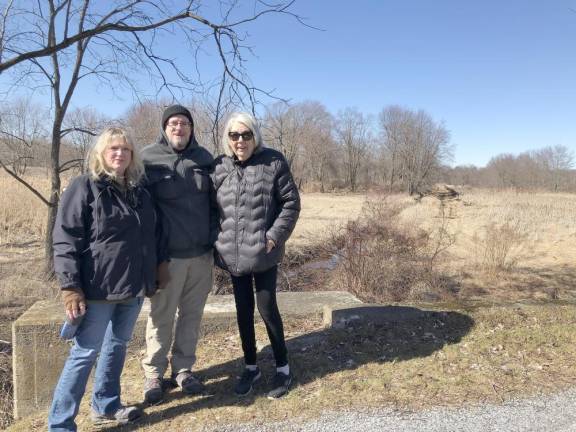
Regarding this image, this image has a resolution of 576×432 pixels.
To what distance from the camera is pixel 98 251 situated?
9.17 ft

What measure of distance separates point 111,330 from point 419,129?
61.6 m

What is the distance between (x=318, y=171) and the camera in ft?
203

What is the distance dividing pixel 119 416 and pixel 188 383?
1.71ft

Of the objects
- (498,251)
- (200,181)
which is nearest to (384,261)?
(498,251)

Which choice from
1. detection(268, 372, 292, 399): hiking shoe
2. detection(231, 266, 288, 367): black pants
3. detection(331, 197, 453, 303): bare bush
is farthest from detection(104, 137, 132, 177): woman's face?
detection(331, 197, 453, 303): bare bush

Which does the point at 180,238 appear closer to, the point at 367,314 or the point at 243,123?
the point at 243,123

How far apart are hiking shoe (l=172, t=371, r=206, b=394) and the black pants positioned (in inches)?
15.6

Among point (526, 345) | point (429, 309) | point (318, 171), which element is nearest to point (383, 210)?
point (429, 309)

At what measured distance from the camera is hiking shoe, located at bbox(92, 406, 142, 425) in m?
3.08

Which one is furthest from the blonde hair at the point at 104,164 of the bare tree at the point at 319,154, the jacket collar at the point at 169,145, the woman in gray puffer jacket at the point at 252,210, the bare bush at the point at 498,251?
the bare tree at the point at 319,154

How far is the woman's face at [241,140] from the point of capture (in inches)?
126

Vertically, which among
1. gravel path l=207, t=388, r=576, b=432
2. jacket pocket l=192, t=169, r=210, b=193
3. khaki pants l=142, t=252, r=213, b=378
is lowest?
gravel path l=207, t=388, r=576, b=432

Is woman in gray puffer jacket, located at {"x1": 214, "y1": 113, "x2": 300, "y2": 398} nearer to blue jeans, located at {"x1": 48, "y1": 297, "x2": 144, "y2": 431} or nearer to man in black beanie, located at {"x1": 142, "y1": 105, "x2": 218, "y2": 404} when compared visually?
man in black beanie, located at {"x1": 142, "y1": 105, "x2": 218, "y2": 404}

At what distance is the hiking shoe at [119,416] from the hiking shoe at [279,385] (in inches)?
36.6
